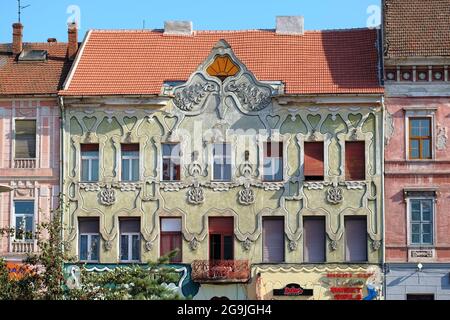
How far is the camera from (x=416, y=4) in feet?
155

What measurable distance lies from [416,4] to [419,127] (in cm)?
537

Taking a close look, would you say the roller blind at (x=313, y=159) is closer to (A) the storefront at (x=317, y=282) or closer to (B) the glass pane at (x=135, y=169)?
(A) the storefront at (x=317, y=282)

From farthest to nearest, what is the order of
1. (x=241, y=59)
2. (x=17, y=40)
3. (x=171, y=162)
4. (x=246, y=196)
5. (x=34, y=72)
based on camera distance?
(x=17, y=40)
(x=34, y=72)
(x=241, y=59)
(x=171, y=162)
(x=246, y=196)

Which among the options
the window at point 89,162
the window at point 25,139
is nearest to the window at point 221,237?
the window at point 89,162

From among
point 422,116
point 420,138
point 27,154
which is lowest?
point 27,154

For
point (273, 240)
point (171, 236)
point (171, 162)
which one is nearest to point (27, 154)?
point (171, 162)

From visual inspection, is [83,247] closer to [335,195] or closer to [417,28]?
[335,195]

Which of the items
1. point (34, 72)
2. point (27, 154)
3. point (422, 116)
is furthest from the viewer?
point (34, 72)

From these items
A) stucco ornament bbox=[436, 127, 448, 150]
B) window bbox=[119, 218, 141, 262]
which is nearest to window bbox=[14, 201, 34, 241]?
window bbox=[119, 218, 141, 262]

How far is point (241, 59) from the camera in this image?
47688 mm

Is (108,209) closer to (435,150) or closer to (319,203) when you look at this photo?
(319,203)

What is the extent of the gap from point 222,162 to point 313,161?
353 cm

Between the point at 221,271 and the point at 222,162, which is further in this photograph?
the point at 222,162

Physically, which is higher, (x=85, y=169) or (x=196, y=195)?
(x=85, y=169)
